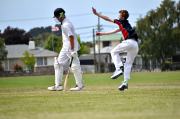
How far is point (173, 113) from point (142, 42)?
56568 millimetres

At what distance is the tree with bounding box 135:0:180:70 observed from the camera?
57.2 meters

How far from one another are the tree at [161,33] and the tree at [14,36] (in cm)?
3958

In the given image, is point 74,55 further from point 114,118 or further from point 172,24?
point 172,24

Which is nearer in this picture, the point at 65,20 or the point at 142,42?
the point at 65,20

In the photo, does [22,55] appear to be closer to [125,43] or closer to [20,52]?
[20,52]

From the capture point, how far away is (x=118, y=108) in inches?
192

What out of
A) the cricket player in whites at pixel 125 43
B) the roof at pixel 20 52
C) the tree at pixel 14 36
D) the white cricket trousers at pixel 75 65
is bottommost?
the white cricket trousers at pixel 75 65

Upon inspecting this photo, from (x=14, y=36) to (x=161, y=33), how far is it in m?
44.5

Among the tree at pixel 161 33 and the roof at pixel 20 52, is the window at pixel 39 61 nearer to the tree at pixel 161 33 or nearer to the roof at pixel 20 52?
the roof at pixel 20 52

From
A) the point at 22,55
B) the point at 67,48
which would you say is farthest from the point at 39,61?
the point at 67,48

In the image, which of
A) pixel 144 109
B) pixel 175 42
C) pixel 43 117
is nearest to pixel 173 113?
pixel 144 109

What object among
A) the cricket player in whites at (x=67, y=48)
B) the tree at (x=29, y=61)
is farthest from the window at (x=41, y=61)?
the cricket player in whites at (x=67, y=48)

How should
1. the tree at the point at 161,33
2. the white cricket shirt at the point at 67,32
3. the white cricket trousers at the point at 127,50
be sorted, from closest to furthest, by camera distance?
the white cricket trousers at the point at 127,50
the white cricket shirt at the point at 67,32
the tree at the point at 161,33

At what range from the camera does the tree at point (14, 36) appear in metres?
85.4
